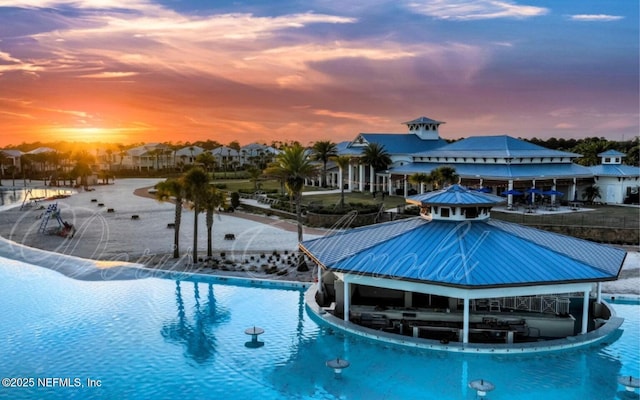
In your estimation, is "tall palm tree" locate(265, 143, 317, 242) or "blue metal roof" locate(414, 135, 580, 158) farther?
"blue metal roof" locate(414, 135, 580, 158)

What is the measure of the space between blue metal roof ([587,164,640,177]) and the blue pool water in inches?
1632

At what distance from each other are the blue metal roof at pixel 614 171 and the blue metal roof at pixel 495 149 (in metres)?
3.17

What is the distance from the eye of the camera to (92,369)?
1936cm

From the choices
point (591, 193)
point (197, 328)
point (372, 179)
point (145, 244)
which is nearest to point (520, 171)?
point (591, 193)

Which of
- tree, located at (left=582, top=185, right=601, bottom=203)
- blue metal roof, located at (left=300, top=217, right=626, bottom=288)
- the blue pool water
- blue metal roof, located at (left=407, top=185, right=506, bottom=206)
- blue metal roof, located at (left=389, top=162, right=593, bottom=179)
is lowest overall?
the blue pool water

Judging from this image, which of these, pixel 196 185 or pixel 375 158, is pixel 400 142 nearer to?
pixel 375 158

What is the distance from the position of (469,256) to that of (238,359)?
1114 centimetres

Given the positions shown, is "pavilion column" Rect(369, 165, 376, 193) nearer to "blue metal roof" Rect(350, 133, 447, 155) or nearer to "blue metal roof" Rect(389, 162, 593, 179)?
"blue metal roof" Rect(350, 133, 447, 155)

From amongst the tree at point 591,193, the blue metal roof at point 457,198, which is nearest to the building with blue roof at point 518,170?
the tree at point 591,193

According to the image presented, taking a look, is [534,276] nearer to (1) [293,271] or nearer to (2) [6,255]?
(1) [293,271]

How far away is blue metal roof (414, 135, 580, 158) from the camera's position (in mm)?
64250

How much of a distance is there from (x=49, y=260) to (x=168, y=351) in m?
21.6

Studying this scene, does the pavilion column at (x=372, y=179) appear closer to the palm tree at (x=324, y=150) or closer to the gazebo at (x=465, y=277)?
the palm tree at (x=324, y=150)

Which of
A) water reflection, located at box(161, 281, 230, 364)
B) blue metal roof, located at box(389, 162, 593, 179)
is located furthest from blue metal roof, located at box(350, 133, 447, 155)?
water reflection, located at box(161, 281, 230, 364)
